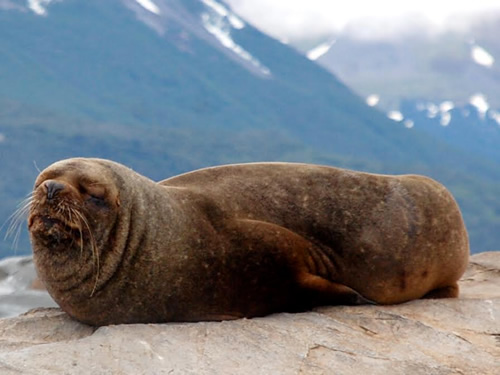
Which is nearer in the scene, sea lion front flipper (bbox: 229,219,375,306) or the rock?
the rock

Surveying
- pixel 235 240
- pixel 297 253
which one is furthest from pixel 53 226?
pixel 297 253

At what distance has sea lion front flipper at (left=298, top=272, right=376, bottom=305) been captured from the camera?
19.8ft

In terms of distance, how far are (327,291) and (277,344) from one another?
1124 millimetres

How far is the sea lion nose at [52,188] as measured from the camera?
530 cm

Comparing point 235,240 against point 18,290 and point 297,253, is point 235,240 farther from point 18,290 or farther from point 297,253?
point 18,290

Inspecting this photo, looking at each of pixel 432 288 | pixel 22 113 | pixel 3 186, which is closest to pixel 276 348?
pixel 432 288

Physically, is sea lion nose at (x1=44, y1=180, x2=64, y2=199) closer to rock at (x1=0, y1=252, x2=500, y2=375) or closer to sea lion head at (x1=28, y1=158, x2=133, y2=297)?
sea lion head at (x1=28, y1=158, x2=133, y2=297)

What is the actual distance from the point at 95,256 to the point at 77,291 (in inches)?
12.7

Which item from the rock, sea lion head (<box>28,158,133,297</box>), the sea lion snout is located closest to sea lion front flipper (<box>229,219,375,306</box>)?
the rock

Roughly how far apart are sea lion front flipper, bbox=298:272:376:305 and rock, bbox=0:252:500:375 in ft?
0.23

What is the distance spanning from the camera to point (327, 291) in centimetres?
614

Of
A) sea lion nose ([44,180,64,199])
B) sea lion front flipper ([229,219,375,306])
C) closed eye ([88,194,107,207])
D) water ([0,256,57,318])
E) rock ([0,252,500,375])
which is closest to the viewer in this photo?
rock ([0,252,500,375])

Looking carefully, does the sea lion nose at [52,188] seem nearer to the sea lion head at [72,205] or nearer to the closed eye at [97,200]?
the sea lion head at [72,205]

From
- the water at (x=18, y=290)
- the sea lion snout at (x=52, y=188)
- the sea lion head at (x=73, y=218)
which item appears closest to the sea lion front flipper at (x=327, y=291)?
the sea lion head at (x=73, y=218)
